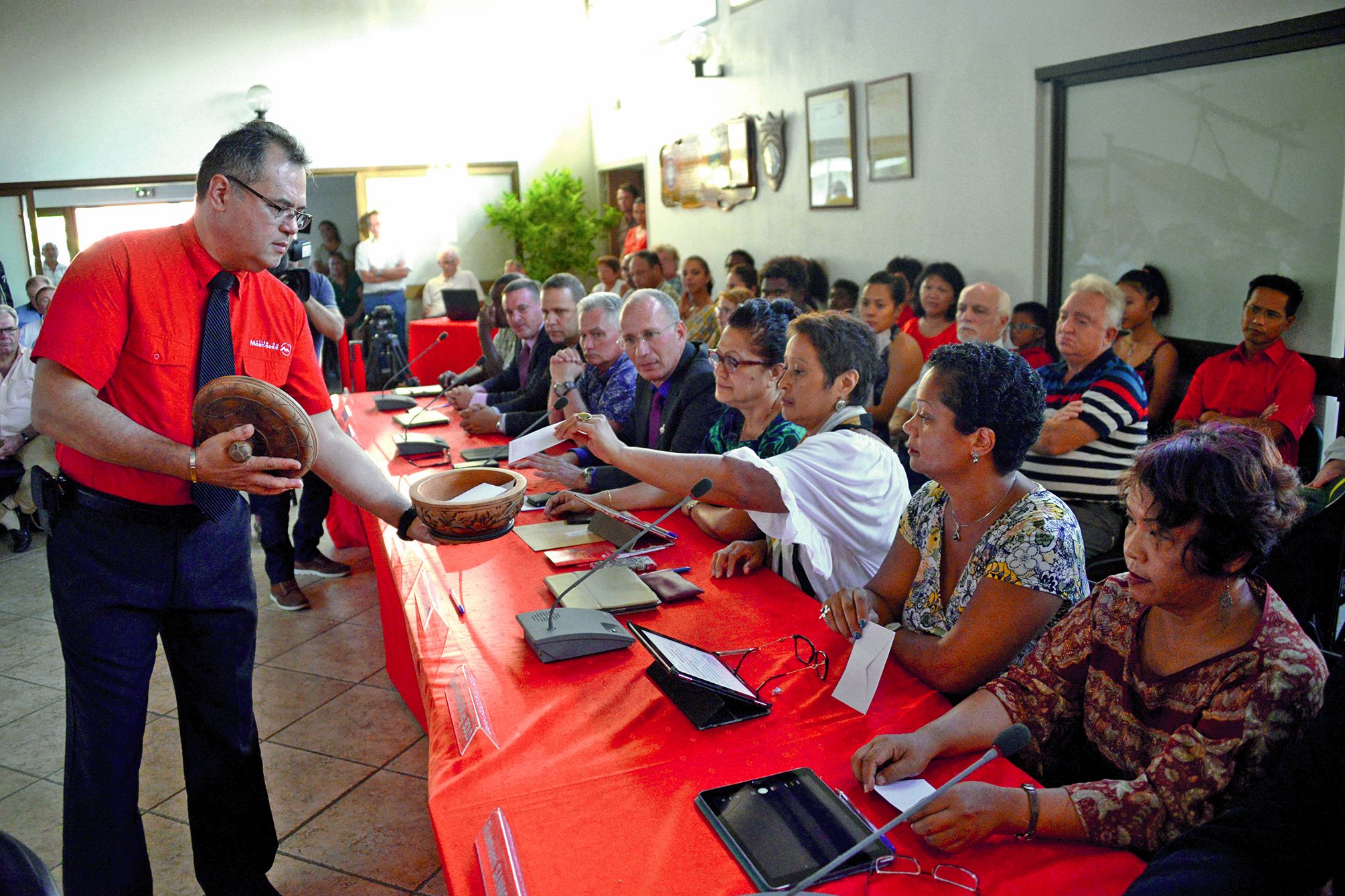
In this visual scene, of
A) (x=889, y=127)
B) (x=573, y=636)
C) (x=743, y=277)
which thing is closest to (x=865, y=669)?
→ (x=573, y=636)

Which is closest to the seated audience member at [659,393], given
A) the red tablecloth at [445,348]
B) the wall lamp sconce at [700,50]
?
the red tablecloth at [445,348]

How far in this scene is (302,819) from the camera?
8.60 ft

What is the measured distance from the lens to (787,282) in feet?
19.3

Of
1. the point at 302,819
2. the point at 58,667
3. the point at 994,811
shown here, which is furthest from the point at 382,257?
the point at 994,811

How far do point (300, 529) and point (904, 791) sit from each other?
147 inches

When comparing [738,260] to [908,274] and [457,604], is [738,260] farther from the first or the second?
[457,604]

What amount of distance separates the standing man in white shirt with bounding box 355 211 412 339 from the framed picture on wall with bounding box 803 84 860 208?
4906 mm

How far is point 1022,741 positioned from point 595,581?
1.17 m

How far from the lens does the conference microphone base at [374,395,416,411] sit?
15.9ft

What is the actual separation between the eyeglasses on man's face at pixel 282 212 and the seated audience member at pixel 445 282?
8.10 meters

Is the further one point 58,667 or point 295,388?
point 58,667

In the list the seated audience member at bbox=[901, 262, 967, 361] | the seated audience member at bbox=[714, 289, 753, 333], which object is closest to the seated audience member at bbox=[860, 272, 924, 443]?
the seated audience member at bbox=[901, 262, 967, 361]

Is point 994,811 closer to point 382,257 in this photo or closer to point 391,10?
point 382,257

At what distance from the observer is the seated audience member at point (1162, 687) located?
1.30 meters
